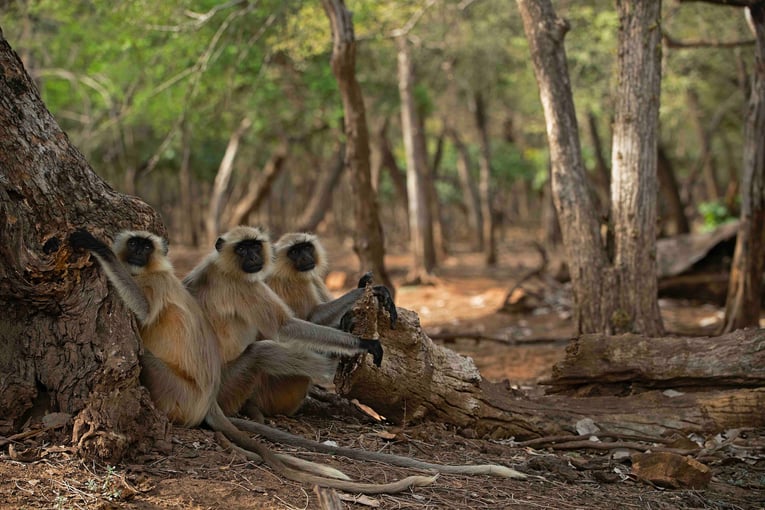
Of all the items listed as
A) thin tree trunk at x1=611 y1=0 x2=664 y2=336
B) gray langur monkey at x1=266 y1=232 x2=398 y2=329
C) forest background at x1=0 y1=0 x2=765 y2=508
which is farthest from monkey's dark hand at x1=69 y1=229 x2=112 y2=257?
thin tree trunk at x1=611 y1=0 x2=664 y2=336

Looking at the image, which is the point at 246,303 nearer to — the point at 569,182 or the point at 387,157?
the point at 569,182

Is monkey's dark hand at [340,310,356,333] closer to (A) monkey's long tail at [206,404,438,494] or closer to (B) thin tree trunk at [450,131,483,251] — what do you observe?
(A) monkey's long tail at [206,404,438,494]

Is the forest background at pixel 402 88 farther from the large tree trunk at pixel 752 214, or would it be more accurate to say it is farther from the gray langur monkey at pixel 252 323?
the gray langur monkey at pixel 252 323

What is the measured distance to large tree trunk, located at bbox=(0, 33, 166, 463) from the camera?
3980 mm

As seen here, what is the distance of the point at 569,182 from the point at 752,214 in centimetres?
253

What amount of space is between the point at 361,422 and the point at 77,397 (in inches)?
81.2

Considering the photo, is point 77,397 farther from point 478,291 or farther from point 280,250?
point 478,291

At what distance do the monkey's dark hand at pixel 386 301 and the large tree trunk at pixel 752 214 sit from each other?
192 inches

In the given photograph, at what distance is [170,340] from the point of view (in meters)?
4.60

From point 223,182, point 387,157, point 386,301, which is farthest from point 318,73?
point 386,301

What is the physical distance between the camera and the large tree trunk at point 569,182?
23.1ft

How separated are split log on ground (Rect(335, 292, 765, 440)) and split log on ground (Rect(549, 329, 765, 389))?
12 cm

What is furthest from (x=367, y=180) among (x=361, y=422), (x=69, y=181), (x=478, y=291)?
(x=478, y=291)

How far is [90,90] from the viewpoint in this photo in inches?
736
